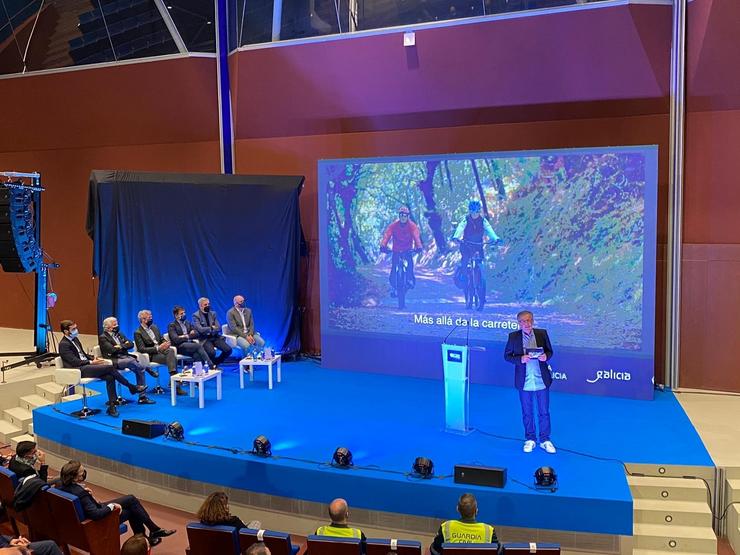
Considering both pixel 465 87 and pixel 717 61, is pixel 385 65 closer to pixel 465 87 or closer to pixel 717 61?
pixel 465 87

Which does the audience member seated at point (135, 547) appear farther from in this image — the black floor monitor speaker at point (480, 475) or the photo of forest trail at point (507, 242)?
the photo of forest trail at point (507, 242)

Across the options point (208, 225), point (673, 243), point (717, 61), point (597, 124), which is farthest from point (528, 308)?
point (208, 225)

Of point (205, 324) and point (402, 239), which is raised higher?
point (402, 239)

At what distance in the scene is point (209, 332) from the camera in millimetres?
8922

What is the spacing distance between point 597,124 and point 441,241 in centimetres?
244

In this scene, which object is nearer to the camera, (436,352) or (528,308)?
(528,308)

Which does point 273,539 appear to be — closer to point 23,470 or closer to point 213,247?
point 23,470

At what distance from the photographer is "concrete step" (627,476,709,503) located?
5770 millimetres

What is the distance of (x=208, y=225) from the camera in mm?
10133

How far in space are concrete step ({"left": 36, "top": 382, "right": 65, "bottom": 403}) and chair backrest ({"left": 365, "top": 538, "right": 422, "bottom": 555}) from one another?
19.0 ft

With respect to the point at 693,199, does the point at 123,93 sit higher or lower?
higher

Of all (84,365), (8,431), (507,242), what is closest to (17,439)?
(8,431)

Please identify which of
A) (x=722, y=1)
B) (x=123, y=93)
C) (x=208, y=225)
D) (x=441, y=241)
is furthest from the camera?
(x=123, y=93)

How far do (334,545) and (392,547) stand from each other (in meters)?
0.35
